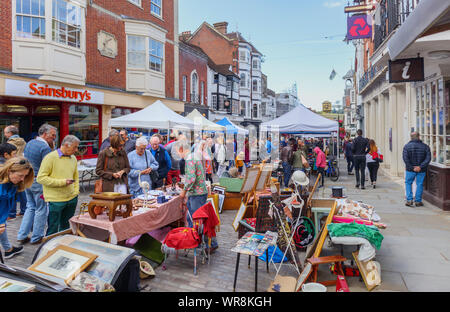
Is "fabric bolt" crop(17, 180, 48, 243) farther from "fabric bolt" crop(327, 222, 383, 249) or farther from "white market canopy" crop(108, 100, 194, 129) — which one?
"white market canopy" crop(108, 100, 194, 129)

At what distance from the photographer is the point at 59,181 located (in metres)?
4.95

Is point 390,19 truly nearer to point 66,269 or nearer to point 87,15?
point 87,15

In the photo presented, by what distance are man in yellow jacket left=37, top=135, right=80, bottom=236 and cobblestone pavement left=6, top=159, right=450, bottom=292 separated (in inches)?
28.0

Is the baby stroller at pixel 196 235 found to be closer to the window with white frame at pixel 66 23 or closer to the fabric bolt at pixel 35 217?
the fabric bolt at pixel 35 217

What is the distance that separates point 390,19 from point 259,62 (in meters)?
39.9

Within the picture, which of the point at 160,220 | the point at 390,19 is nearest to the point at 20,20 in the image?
the point at 160,220

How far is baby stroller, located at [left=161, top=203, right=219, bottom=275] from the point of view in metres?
4.44

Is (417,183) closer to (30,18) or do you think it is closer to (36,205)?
(36,205)

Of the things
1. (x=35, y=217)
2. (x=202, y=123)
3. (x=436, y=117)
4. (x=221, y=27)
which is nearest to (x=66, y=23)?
(x=202, y=123)

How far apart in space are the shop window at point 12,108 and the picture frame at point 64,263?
1159 cm

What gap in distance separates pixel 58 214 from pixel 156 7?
17.6m

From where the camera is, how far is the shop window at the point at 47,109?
13797 mm

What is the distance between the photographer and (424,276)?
4.40m

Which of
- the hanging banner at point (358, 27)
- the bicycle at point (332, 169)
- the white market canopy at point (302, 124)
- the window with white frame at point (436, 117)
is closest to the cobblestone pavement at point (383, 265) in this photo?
the window with white frame at point (436, 117)
